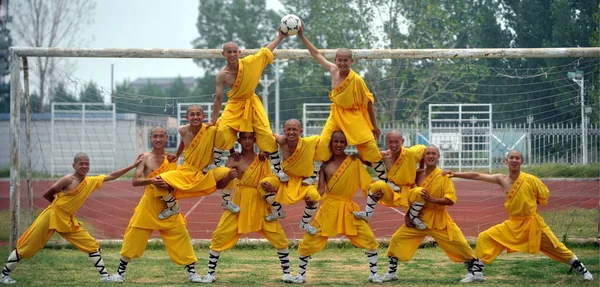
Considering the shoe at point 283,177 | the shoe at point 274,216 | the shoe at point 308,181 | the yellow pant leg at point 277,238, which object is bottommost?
the yellow pant leg at point 277,238

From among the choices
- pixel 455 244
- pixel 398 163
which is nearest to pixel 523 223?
pixel 455 244

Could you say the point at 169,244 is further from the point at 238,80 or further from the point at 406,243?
the point at 406,243

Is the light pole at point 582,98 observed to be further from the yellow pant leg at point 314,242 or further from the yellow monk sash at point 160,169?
the yellow monk sash at point 160,169

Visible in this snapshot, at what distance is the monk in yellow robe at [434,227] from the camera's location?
11055 mm

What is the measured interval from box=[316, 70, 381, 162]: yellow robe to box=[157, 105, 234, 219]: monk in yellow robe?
132 cm

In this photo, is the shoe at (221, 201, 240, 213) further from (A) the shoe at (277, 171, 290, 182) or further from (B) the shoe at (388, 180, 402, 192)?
(B) the shoe at (388, 180, 402, 192)

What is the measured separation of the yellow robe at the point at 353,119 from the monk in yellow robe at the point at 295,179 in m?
0.21

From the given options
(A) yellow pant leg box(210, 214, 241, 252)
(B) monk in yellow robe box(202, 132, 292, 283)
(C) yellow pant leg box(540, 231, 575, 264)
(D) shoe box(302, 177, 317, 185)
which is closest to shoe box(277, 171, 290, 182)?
(B) monk in yellow robe box(202, 132, 292, 283)

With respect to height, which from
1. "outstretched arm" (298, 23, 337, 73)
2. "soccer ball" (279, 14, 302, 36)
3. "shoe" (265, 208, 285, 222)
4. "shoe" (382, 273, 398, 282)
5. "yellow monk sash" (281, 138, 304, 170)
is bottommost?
"shoe" (382, 273, 398, 282)

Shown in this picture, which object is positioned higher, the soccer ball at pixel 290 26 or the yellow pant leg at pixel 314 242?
the soccer ball at pixel 290 26

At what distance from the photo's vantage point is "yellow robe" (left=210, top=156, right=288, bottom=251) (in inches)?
437

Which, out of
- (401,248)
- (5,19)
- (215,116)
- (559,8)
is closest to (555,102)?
(559,8)

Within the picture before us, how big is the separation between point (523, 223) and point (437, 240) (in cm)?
108

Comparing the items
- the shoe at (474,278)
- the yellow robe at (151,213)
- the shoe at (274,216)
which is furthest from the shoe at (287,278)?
the shoe at (474,278)
